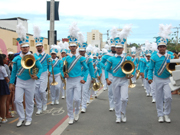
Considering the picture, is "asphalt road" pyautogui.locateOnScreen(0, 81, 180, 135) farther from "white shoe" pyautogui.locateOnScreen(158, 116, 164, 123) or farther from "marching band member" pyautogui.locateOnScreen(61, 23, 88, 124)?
"marching band member" pyautogui.locateOnScreen(61, 23, 88, 124)

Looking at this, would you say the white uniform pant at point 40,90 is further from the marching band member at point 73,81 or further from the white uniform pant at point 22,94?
the marching band member at point 73,81

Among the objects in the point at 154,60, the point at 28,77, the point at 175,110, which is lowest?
the point at 175,110

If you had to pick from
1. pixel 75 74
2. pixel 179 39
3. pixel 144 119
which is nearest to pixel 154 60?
pixel 144 119

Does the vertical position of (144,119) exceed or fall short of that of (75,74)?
it falls short

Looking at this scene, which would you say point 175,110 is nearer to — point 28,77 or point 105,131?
point 105,131

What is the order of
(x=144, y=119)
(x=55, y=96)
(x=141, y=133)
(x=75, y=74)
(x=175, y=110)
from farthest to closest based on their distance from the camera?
1. (x=55, y=96)
2. (x=175, y=110)
3. (x=144, y=119)
4. (x=75, y=74)
5. (x=141, y=133)

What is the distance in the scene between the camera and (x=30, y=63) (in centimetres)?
702

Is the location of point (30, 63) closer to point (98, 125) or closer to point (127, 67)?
point (98, 125)

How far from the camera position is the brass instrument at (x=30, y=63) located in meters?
6.88

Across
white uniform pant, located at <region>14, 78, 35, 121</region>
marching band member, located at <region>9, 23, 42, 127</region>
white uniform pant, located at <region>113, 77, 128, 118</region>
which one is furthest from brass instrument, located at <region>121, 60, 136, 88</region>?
white uniform pant, located at <region>14, 78, 35, 121</region>

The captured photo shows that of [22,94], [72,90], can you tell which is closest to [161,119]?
[72,90]

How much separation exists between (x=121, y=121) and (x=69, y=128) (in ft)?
5.46

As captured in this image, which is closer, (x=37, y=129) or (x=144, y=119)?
(x=37, y=129)

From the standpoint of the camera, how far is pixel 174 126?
6.73 metres
